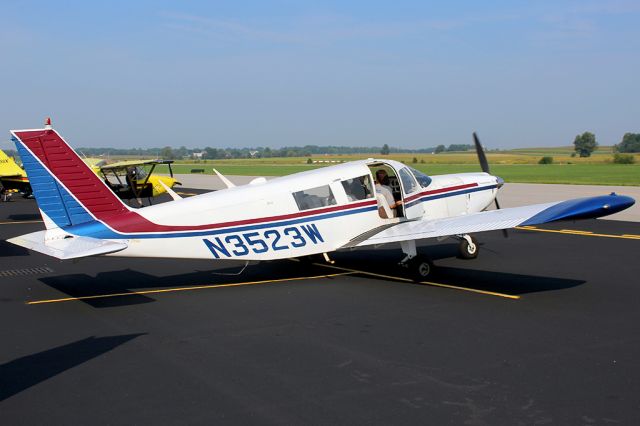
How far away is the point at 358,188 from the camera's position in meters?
12.5

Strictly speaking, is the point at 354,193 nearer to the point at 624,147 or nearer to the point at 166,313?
the point at 166,313

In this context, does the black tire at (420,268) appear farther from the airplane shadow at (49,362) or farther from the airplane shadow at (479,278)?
the airplane shadow at (49,362)

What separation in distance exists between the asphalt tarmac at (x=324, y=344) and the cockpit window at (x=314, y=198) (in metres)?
1.56

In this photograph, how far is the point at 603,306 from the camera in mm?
9844

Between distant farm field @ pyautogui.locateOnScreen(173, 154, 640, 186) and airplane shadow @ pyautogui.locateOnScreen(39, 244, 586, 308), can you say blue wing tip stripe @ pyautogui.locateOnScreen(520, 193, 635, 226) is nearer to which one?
airplane shadow @ pyautogui.locateOnScreen(39, 244, 586, 308)

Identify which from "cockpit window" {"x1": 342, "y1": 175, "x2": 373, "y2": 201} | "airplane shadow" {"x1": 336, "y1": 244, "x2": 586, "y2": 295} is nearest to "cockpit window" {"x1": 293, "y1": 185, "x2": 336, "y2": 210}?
"cockpit window" {"x1": 342, "y1": 175, "x2": 373, "y2": 201}

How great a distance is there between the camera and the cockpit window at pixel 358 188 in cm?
1241

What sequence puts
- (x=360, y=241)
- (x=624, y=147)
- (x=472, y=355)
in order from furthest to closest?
(x=624, y=147) → (x=360, y=241) → (x=472, y=355)

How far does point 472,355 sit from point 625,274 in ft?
21.3

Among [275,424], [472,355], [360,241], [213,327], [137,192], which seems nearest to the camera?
[275,424]

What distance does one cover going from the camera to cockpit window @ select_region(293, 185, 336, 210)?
11.9m

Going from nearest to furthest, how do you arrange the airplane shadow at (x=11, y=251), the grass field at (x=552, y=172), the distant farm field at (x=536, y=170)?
the airplane shadow at (x=11, y=251) → the grass field at (x=552, y=172) → the distant farm field at (x=536, y=170)

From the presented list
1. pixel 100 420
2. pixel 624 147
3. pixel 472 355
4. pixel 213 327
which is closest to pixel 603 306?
pixel 472 355

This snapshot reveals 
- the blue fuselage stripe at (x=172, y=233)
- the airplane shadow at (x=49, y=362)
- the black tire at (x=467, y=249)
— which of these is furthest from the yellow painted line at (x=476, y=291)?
the airplane shadow at (x=49, y=362)
